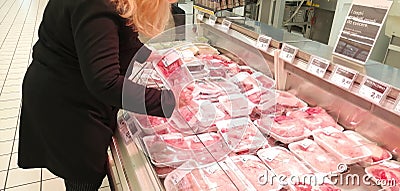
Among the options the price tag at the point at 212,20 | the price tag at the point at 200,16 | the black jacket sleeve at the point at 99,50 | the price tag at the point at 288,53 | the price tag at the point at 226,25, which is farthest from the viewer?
the price tag at the point at 200,16

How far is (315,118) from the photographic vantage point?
1.66m

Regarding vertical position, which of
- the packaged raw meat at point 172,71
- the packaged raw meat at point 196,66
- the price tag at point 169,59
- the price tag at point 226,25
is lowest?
the packaged raw meat at point 196,66

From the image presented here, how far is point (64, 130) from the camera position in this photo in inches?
56.2

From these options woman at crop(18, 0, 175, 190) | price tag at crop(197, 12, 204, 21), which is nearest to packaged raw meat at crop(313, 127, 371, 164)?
woman at crop(18, 0, 175, 190)

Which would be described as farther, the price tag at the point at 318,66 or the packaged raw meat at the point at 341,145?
the price tag at the point at 318,66

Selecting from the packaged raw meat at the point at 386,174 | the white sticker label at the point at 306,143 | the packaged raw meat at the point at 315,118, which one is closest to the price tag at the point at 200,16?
the packaged raw meat at the point at 315,118

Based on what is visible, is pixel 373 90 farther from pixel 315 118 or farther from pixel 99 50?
pixel 99 50

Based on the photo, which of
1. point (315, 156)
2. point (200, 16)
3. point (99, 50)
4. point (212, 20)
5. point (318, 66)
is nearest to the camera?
point (99, 50)

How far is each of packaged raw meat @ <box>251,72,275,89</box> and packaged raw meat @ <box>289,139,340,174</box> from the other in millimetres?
543

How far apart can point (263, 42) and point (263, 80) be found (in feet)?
0.81

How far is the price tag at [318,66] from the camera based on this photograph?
1586 millimetres

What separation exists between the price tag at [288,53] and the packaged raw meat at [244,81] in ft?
0.74

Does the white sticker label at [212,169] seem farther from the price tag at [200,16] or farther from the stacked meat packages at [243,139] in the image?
the price tag at [200,16]

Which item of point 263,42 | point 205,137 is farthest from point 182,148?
point 263,42
